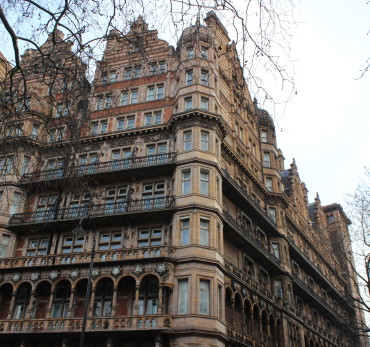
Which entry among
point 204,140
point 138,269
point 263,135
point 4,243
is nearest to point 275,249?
point 263,135

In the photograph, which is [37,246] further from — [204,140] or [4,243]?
[204,140]

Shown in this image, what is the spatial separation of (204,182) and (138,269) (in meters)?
7.75

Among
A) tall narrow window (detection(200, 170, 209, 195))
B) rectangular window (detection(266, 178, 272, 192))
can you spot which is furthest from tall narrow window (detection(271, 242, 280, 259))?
tall narrow window (detection(200, 170, 209, 195))

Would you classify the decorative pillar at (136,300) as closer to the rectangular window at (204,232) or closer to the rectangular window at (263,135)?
the rectangular window at (204,232)

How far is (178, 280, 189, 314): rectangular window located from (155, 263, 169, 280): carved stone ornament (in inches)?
40.4

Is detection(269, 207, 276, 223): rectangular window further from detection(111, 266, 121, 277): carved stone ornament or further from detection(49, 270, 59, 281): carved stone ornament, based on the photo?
detection(49, 270, 59, 281): carved stone ornament

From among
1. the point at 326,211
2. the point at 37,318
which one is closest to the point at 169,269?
the point at 37,318

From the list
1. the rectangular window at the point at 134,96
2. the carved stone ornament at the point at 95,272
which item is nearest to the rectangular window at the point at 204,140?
the rectangular window at the point at 134,96

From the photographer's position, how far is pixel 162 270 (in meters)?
26.5

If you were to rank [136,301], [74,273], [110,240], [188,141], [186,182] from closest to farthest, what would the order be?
1. [136,301]
2. [74,273]
3. [110,240]
4. [186,182]
5. [188,141]

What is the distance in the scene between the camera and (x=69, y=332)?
2541 cm

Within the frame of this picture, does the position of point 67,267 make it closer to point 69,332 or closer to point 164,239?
point 69,332

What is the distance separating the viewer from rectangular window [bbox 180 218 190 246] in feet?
91.4

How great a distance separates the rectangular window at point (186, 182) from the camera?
98.2 ft
